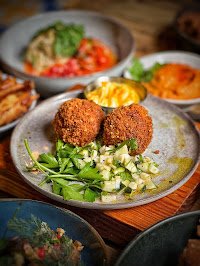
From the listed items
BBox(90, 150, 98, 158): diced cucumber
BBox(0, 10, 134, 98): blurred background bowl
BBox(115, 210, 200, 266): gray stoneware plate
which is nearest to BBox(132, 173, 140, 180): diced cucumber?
BBox(90, 150, 98, 158): diced cucumber

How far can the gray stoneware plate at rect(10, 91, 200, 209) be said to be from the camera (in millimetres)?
1994

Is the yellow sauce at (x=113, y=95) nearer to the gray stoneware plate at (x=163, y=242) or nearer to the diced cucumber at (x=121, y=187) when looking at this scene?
the diced cucumber at (x=121, y=187)

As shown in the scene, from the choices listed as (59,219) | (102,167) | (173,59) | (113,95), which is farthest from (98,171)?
(173,59)

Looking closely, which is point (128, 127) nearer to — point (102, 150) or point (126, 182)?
point (102, 150)

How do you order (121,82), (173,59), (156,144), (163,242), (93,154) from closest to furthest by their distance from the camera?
(163,242)
(93,154)
(156,144)
(121,82)
(173,59)

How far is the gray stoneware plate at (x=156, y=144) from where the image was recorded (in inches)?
78.5

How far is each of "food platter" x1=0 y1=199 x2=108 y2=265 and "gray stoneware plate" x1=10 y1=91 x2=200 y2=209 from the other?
0.16 m

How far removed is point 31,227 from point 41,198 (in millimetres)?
439

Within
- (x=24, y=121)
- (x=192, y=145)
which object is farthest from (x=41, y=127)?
(x=192, y=145)

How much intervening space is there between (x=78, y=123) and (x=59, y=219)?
0.73 meters

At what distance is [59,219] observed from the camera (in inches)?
70.0

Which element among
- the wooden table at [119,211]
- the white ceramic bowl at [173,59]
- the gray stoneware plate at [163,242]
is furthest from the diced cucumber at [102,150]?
the white ceramic bowl at [173,59]

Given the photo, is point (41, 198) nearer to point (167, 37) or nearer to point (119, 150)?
point (119, 150)

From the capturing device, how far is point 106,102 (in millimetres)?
2656
